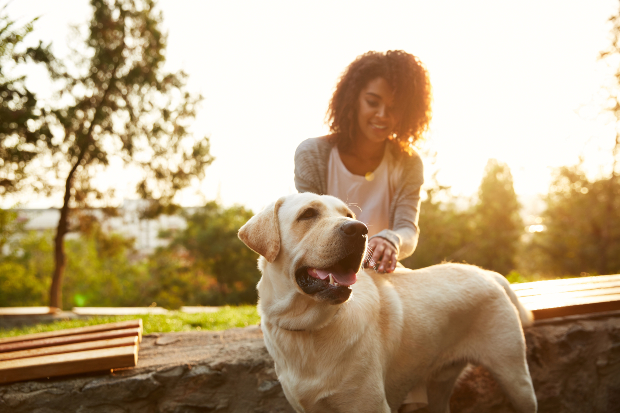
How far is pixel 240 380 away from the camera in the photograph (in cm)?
291

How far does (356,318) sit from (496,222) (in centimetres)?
1908

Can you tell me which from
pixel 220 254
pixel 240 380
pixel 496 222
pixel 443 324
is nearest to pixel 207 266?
pixel 220 254

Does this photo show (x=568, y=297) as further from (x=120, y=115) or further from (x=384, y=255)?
(x=120, y=115)

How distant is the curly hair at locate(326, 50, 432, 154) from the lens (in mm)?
3305

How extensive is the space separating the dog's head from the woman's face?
1.22 m

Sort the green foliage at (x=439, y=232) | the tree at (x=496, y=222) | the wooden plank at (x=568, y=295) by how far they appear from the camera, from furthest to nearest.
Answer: the tree at (x=496, y=222) → the green foliage at (x=439, y=232) → the wooden plank at (x=568, y=295)

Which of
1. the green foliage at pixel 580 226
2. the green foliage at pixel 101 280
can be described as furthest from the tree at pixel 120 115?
the green foliage at pixel 580 226

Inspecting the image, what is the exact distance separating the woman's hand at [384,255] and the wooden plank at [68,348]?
74.2 inches

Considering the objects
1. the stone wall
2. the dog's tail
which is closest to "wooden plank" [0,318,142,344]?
the stone wall

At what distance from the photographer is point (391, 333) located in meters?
2.26

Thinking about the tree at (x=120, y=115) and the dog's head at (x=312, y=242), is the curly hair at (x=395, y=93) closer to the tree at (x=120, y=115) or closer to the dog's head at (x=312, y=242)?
the dog's head at (x=312, y=242)

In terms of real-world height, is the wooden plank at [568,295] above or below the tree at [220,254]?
above

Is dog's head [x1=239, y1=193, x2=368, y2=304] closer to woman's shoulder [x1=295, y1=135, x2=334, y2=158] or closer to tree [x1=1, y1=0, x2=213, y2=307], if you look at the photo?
woman's shoulder [x1=295, y1=135, x2=334, y2=158]

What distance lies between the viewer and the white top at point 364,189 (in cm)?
342
